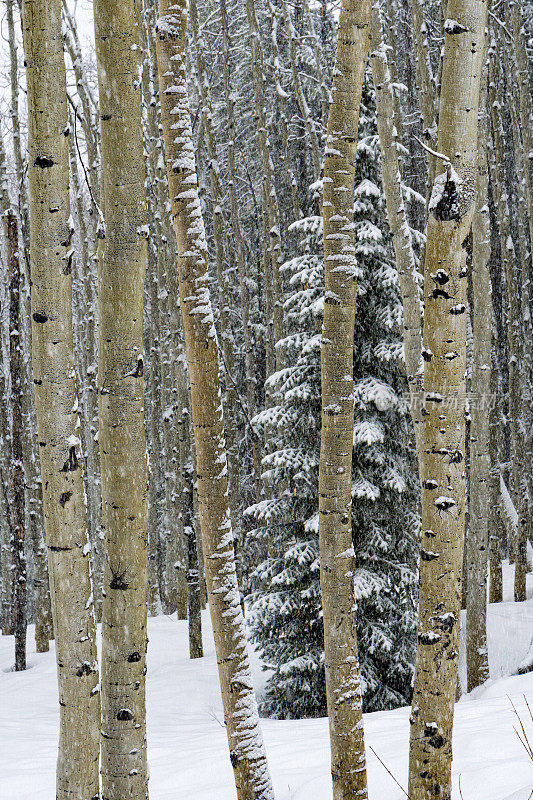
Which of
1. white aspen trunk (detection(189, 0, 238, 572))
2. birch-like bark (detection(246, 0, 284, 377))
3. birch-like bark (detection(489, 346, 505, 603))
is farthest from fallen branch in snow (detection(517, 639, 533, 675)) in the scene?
birch-like bark (detection(246, 0, 284, 377))

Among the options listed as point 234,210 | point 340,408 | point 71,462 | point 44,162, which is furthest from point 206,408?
point 234,210

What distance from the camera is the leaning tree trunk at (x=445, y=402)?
214 cm

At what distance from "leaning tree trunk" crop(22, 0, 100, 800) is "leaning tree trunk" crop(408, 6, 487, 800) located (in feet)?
3.63

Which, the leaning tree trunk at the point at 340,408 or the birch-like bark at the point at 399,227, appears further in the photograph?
the birch-like bark at the point at 399,227

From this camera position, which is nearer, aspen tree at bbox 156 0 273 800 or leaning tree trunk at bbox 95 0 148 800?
leaning tree trunk at bbox 95 0 148 800

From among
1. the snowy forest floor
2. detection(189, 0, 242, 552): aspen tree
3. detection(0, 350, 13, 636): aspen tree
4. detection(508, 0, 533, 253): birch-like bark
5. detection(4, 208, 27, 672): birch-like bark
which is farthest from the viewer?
detection(0, 350, 13, 636): aspen tree

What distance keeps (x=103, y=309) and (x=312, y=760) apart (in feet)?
11.0

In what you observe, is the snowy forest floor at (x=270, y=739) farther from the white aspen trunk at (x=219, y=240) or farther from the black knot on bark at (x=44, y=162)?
the white aspen trunk at (x=219, y=240)

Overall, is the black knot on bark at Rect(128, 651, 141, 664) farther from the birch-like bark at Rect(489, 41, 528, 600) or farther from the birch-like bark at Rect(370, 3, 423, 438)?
the birch-like bark at Rect(489, 41, 528, 600)

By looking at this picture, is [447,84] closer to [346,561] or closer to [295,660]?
[346,561]

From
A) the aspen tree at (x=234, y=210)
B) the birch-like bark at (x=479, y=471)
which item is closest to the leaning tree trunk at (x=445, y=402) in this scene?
the birch-like bark at (x=479, y=471)

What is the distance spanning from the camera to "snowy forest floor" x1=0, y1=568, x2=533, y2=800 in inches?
141

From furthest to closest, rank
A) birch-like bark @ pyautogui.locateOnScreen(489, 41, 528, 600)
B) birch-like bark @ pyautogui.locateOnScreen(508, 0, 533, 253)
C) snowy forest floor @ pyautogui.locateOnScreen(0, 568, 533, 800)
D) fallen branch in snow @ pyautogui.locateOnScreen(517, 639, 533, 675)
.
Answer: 1. birch-like bark @ pyautogui.locateOnScreen(489, 41, 528, 600)
2. birch-like bark @ pyautogui.locateOnScreen(508, 0, 533, 253)
3. fallen branch in snow @ pyautogui.locateOnScreen(517, 639, 533, 675)
4. snowy forest floor @ pyautogui.locateOnScreen(0, 568, 533, 800)

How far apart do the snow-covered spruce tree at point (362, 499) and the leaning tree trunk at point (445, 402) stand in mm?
4099
